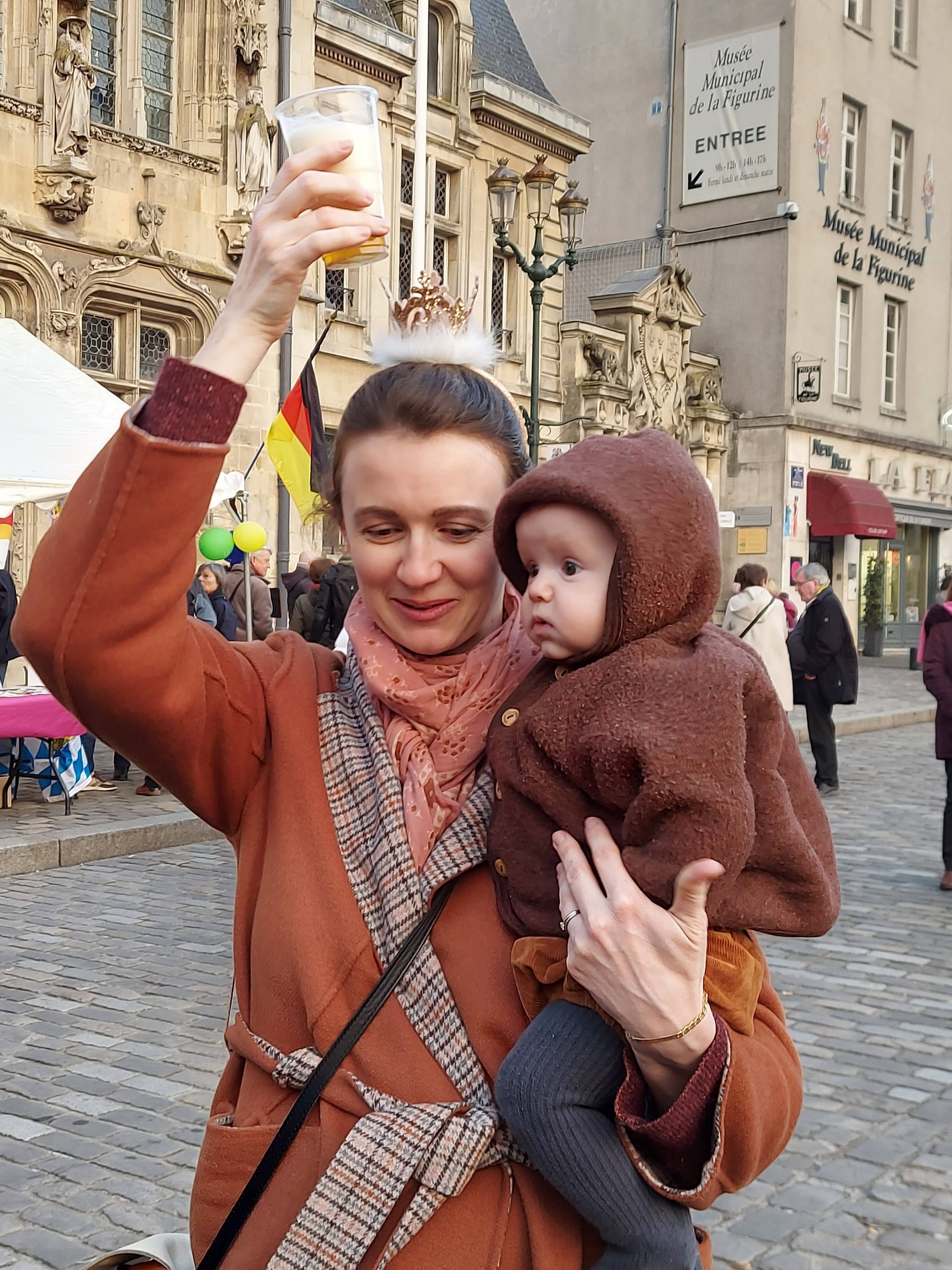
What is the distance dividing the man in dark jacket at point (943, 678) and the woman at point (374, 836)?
301 inches

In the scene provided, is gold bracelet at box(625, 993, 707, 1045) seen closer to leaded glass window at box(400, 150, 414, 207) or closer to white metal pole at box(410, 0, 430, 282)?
white metal pole at box(410, 0, 430, 282)

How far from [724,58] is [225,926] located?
29591mm

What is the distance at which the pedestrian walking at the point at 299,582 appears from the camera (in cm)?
1591

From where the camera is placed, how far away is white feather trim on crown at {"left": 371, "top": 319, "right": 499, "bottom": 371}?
193 centimetres

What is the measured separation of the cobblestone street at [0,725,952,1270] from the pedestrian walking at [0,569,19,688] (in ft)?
8.00

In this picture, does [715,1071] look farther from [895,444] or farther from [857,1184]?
[895,444]

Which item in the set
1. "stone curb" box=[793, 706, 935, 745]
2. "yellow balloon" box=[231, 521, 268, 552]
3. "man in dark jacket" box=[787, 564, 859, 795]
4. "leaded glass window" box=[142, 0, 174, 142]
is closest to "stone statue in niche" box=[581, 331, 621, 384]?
"stone curb" box=[793, 706, 935, 745]

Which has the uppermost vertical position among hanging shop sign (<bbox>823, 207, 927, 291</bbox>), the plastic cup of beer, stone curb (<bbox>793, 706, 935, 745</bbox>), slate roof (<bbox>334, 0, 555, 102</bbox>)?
slate roof (<bbox>334, 0, 555, 102</bbox>)

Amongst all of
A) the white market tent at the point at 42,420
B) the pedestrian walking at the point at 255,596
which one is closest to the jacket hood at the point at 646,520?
the white market tent at the point at 42,420

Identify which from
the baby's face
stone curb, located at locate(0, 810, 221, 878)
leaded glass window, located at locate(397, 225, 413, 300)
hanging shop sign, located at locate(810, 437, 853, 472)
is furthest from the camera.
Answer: hanging shop sign, located at locate(810, 437, 853, 472)

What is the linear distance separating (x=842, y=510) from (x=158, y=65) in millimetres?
18746

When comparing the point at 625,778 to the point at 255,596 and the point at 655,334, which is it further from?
the point at 655,334

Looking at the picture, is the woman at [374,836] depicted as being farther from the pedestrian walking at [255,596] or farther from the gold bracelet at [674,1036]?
the pedestrian walking at [255,596]

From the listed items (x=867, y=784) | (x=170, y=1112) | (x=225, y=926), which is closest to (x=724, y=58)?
(x=867, y=784)
